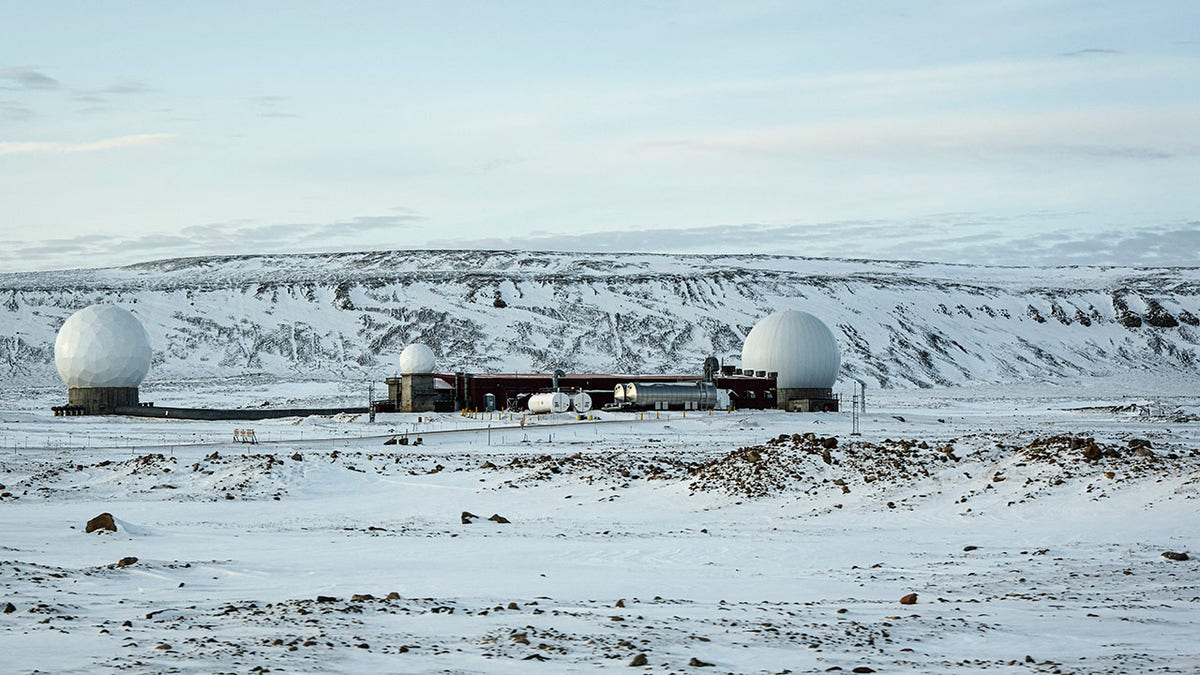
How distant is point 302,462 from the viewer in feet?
117

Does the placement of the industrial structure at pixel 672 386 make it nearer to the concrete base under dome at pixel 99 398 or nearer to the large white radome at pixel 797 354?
the large white radome at pixel 797 354

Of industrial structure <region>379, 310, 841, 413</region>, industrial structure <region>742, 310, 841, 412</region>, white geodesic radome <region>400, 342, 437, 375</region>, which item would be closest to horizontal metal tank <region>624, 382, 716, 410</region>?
industrial structure <region>379, 310, 841, 413</region>

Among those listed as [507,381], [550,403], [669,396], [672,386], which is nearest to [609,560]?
[550,403]

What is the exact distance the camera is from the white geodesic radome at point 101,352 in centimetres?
7688

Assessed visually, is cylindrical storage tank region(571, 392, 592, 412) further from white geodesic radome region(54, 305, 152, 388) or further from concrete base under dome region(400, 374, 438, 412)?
white geodesic radome region(54, 305, 152, 388)

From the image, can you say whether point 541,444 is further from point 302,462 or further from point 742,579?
point 742,579

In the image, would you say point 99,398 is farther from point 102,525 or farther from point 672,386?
point 102,525

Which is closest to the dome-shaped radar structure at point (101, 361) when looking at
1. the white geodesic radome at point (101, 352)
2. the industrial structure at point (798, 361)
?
the white geodesic radome at point (101, 352)

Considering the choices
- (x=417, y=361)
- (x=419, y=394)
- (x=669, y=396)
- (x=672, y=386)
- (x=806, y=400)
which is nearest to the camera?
(x=669, y=396)

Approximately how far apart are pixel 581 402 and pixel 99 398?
29520mm

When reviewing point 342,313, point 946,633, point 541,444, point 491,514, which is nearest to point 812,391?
point 541,444

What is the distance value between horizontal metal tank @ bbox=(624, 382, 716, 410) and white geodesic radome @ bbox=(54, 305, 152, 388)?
30.2 meters

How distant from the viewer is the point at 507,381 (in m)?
77.3

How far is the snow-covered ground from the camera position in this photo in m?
11.5
